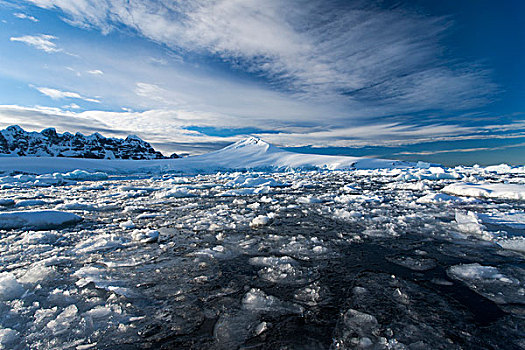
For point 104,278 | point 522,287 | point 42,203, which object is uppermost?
point 522,287

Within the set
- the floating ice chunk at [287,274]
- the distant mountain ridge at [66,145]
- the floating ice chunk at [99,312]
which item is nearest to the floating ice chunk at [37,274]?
the floating ice chunk at [99,312]

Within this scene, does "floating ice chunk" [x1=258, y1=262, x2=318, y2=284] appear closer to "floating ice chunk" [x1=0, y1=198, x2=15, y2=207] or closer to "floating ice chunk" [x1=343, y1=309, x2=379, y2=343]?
"floating ice chunk" [x1=343, y1=309, x2=379, y2=343]

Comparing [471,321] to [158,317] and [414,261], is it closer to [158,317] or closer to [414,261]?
[414,261]

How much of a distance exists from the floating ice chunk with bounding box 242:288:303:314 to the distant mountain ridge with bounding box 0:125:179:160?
5220 inches

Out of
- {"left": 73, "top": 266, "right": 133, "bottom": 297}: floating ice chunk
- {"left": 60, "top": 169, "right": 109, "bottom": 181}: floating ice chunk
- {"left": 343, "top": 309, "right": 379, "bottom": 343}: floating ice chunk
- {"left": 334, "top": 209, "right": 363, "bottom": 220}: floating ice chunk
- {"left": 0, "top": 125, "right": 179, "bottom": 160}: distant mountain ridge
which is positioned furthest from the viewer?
{"left": 0, "top": 125, "right": 179, "bottom": 160}: distant mountain ridge

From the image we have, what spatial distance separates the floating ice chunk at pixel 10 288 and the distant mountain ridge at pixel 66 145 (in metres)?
131

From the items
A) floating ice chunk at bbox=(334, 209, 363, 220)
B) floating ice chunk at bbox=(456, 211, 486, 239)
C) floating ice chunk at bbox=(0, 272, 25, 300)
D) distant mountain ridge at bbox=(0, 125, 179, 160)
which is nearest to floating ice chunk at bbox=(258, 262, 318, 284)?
floating ice chunk at bbox=(0, 272, 25, 300)

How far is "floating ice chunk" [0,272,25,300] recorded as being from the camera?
2.20 metres

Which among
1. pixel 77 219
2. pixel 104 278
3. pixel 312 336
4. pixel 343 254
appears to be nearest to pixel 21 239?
pixel 77 219

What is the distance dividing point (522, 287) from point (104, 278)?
4269 millimetres

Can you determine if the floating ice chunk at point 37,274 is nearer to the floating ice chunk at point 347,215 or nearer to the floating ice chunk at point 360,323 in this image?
the floating ice chunk at point 360,323

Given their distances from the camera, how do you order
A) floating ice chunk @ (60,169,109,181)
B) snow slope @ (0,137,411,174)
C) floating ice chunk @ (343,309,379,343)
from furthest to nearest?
snow slope @ (0,137,411,174), floating ice chunk @ (60,169,109,181), floating ice chunk @ (343,309,379,343)

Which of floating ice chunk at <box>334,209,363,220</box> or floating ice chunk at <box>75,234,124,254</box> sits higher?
floating ice chunk at <box>334,209,363,220</box>

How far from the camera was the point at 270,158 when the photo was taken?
62.2 meters
